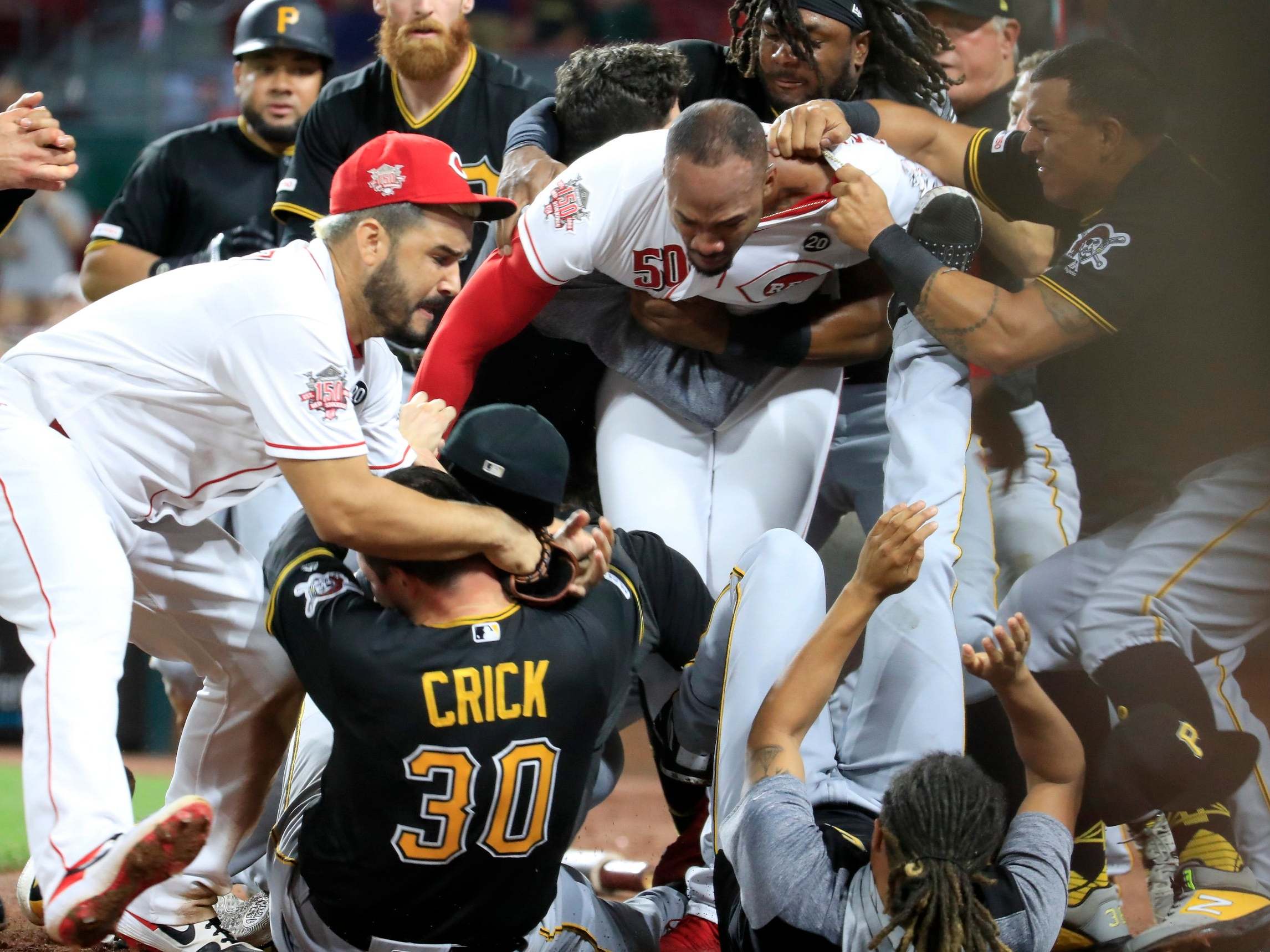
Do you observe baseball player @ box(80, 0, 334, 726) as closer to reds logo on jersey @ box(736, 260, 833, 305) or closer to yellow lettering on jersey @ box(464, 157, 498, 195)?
yellow lettering on jersey @ box(464, 157, 498, 195)

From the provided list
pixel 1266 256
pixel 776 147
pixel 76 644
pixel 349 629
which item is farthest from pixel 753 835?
pixel 1266 256

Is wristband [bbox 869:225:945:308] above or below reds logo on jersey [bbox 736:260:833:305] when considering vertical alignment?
above

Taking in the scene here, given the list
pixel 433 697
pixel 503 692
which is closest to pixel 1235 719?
pixel 503 692

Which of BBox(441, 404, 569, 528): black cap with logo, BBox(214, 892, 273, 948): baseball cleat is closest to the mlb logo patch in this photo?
BBox(441, 404, 569, 528): black cap with logo

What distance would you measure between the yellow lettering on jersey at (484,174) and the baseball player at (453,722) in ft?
5.01

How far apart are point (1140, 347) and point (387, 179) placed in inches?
67.3

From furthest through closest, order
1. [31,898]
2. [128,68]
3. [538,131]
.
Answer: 1. [128,68]
2. [538,131]
3. [31,898]

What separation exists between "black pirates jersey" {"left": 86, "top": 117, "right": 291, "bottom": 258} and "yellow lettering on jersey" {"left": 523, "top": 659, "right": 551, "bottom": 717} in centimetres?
236

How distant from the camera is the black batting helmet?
4008 mm

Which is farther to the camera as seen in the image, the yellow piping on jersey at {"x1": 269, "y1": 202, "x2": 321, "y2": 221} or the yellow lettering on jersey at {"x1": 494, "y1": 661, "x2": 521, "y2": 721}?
the yellow piping on jersey at {"x1": 269, "y1": 202, "x2": 321, "y2": 221}

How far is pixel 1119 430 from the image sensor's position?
310 centimetres

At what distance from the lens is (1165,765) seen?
2734mm

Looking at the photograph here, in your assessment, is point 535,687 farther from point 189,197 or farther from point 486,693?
point 189,197

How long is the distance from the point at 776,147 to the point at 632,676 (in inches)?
45.1
